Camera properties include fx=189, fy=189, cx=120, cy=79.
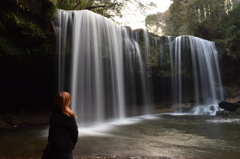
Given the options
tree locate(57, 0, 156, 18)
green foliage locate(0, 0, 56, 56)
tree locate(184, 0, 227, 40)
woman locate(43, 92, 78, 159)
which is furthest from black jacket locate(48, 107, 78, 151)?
tree locate(184, 0, 227, 40)

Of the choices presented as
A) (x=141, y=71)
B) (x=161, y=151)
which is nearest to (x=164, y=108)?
(x=141, y=71)

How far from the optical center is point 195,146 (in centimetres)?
491

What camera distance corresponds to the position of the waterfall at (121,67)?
10117mm

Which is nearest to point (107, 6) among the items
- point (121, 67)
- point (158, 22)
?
point (121, 67)

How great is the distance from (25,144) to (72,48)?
5926 millimetres

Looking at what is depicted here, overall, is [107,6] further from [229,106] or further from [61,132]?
[61,132]

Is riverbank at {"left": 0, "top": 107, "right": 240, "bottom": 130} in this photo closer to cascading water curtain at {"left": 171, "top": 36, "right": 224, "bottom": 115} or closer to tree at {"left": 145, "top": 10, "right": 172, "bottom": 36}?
cascading water curtain at {"left": 171, "top": 36, "right": 224, "bottom": 115}

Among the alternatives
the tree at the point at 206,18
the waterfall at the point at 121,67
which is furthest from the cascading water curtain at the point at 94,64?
the tree at the point at 206,18

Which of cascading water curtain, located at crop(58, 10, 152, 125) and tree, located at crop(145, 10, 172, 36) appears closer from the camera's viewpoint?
cascading water curtain, located at crop(58, 10, 152, 125)

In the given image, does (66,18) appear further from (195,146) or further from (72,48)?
(195,146)

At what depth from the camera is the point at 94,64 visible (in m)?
10.8

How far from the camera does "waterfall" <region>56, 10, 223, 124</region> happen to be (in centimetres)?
1012

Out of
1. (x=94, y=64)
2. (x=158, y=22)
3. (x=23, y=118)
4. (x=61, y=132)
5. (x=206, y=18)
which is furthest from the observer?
(x=158, y=22)

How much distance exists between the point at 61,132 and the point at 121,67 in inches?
400
